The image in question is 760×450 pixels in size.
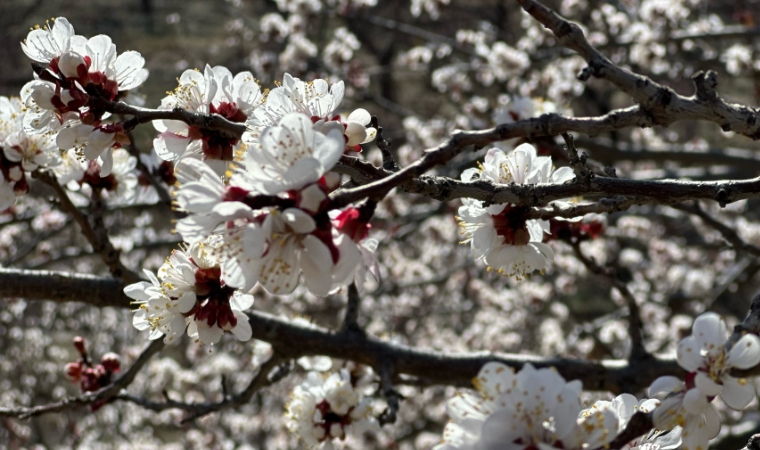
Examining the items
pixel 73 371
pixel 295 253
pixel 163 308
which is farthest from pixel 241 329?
pixel 73 371

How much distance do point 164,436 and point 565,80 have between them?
24.2 ft

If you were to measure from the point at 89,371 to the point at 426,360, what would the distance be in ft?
4.11

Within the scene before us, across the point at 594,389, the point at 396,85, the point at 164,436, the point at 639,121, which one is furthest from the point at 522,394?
the point at 396,85

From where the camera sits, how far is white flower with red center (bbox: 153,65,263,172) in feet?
4.48

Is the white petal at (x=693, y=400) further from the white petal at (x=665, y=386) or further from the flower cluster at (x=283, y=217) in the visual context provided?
the flower cluster at (x=283, y=217)

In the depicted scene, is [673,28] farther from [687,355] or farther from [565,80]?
[687,355]

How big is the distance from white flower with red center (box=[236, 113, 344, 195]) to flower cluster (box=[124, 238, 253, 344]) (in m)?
0.41

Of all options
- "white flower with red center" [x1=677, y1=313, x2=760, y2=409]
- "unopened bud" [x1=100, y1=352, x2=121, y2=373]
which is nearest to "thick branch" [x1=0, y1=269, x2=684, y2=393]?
"unopened bud" [x1=100, y1=352, x2=121, y2=373]

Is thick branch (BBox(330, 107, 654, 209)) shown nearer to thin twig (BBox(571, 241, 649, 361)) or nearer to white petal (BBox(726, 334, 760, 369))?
white petal (BBox(726, 334, 760, 369))

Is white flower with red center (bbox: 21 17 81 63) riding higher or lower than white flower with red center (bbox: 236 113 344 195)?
lower

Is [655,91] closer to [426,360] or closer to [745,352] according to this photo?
[745,352]

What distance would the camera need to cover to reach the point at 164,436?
30.4 feet

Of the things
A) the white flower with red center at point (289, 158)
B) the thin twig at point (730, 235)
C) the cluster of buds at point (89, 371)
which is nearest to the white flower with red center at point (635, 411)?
the white flower with red center at point (289, 158)

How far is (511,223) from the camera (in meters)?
1.43
